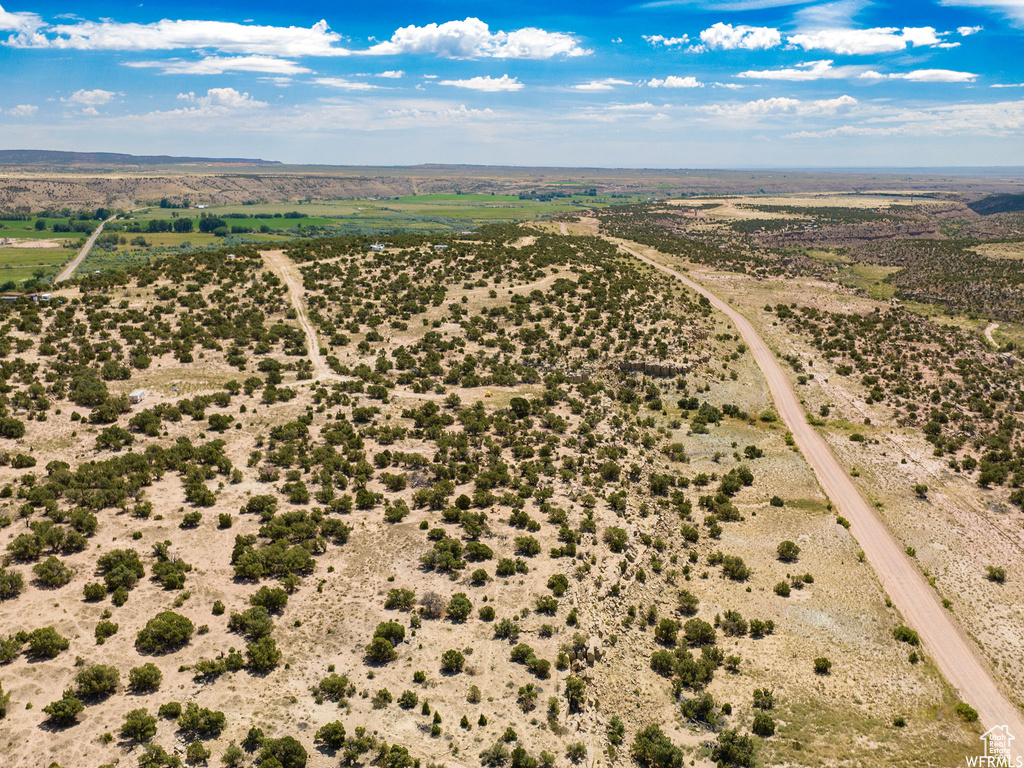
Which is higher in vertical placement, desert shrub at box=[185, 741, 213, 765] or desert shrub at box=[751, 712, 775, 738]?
desert shrub at box=[185, 741, 213, 765]

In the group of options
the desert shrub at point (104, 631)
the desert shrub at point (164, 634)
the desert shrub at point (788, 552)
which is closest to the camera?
the desert shrub at point (164, 634)

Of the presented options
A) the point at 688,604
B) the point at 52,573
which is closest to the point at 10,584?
the point at 52,573

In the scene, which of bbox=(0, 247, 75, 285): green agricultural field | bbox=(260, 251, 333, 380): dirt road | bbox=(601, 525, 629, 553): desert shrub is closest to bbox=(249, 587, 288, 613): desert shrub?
bbox=(601, 525, 629, 553): desert shrub

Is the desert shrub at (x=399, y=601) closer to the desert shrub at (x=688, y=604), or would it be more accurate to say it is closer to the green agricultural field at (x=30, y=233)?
the desert shrub at (x=688, y=604)

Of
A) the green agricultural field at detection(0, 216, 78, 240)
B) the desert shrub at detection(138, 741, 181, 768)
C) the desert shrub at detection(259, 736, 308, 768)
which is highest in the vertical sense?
the green agricultural field at detection(0, 216, 78, 240)

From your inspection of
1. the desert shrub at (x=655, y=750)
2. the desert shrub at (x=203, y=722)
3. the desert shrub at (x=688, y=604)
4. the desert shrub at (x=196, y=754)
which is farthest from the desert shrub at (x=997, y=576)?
the desert shrub at (x=196, y=754)

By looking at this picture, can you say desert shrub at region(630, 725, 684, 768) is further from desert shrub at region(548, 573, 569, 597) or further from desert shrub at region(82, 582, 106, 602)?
desert shrub at region(82, 582, 106, 602)

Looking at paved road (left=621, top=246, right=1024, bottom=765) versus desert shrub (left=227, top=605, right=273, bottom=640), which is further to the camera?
desert shrub (left=227, top=605, right=273, bottom=640)
